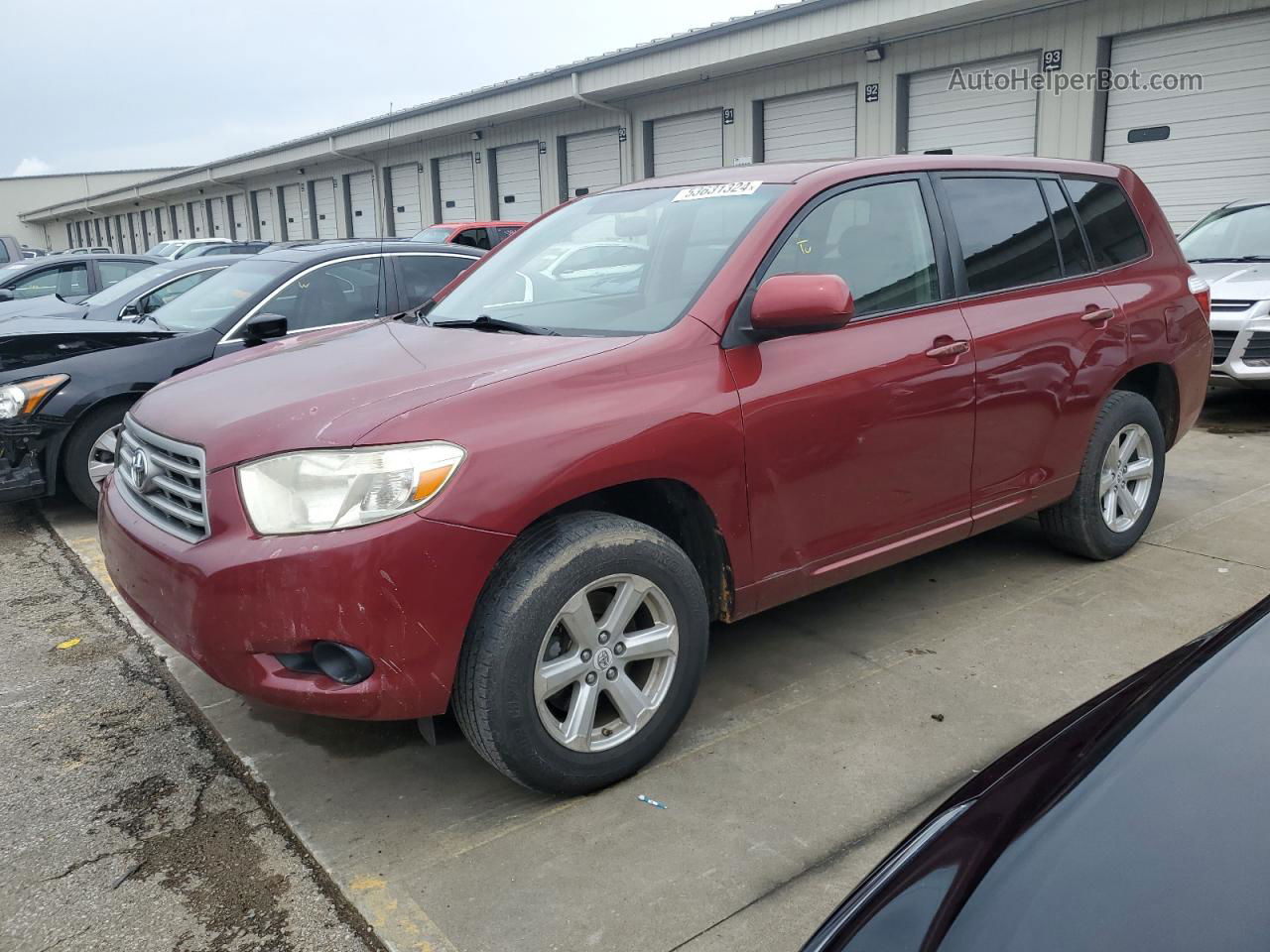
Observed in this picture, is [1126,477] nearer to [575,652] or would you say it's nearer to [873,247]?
[873,247]

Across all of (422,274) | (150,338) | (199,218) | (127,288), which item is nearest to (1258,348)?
(422,274)

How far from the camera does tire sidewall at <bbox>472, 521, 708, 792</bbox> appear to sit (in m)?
2.62

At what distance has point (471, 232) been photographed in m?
15.8

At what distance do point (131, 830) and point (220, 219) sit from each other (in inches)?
1653

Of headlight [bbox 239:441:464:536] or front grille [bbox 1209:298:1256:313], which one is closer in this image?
headlight [bbox 239:441:464:536]

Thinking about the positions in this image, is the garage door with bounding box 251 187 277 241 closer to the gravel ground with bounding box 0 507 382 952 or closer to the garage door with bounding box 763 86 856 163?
the garage door with bounding box 763 86 856 163

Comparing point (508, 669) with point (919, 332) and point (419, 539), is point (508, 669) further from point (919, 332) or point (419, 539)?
point (919, 332)

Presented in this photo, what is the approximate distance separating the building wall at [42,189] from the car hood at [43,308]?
7140 centimetres

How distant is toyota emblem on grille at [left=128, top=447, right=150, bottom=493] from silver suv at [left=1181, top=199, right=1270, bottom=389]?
7.14 m

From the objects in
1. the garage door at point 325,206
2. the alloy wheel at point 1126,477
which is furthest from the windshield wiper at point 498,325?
the garage door at point 325,206

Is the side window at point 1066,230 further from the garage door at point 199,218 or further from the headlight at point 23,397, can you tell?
the garage door at point 199,218

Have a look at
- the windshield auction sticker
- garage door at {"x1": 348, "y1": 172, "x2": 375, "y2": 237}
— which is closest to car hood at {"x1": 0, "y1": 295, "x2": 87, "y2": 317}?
the windshield auction sticker

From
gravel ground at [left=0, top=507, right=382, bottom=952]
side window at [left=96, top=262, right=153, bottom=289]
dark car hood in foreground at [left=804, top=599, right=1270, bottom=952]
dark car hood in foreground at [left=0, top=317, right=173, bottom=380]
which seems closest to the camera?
dark car hood in foreground at [left=804, top=599, right=1270, bottom=952]

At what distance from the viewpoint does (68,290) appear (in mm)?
13273
